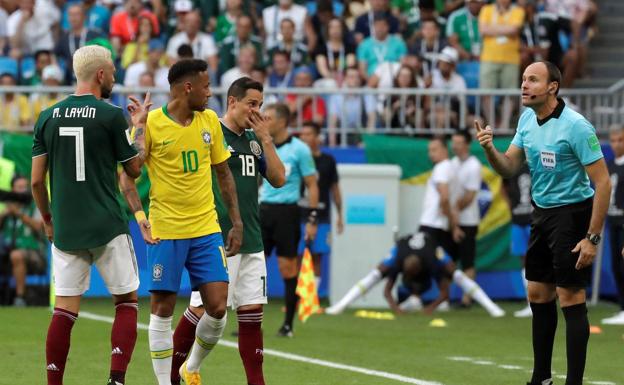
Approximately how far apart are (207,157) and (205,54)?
38.3ft

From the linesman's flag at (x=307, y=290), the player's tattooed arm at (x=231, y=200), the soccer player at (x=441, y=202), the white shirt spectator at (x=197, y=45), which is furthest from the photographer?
the white shirt spectator at (x=197, y=45)

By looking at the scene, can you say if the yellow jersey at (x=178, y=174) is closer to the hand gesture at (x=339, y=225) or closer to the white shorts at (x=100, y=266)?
the white shorts at (x=100, y=266)

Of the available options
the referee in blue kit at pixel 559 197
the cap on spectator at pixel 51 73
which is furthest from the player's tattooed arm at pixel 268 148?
the cap on spectator at pixel 51 73

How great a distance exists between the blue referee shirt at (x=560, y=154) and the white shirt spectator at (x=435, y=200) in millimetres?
8039

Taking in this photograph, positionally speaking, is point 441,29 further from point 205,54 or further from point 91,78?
point 91,78

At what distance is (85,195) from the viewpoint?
8953 mm

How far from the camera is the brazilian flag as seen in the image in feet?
62.1

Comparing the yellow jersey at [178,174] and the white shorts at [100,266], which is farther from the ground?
the yellow jersey at [178,174]

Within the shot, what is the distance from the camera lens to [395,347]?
13578mm

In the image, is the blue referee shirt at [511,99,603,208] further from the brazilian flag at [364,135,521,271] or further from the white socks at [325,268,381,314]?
the brazilian flag at [364,135,521,271]

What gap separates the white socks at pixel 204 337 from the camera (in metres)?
9.58

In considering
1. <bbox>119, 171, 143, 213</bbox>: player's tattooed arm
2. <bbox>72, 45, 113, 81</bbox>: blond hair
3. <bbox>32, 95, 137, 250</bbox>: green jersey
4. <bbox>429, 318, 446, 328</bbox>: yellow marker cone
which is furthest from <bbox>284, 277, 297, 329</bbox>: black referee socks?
<bbox>72, 45, 113, 81</bbox>: blond hair

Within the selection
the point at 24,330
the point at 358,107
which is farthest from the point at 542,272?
the point at 358,107

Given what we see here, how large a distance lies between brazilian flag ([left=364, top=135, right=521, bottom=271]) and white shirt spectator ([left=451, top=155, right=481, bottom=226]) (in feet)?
1.92
